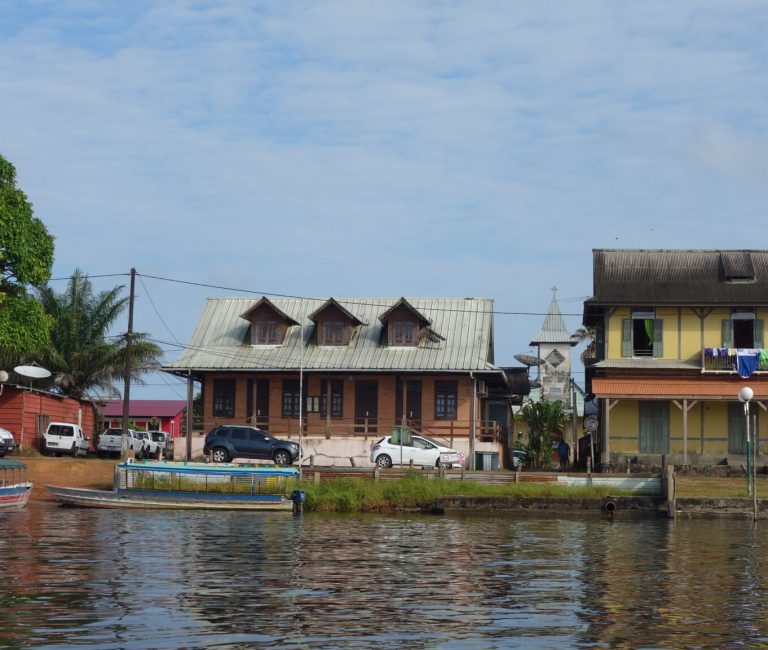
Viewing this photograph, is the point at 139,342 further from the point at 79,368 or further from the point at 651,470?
the point at 651,470

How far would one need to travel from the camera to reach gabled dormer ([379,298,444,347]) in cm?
5375

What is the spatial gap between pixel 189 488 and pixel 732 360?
23.5 m

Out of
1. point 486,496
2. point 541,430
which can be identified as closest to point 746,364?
point 541,430

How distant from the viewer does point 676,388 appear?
164 feet

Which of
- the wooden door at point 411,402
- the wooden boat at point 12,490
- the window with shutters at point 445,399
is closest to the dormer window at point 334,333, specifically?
the wooden door at point 411,402

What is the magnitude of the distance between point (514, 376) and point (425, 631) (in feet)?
140

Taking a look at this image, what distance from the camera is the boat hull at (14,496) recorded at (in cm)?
3806

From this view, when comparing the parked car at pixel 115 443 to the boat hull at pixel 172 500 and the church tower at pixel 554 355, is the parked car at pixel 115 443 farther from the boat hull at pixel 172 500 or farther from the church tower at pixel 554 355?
the church tower at pixel 554 355

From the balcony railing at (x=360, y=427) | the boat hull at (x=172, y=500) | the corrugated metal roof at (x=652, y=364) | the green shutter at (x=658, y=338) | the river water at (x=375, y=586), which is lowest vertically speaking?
the river water at (x=375, y=586)

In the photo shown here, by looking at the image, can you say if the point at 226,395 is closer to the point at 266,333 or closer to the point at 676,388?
the point at 266,333

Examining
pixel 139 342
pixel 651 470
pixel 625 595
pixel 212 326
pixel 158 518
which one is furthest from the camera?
pixel 139 342

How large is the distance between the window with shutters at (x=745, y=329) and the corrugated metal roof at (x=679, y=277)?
0.87 metres

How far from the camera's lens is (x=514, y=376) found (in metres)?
58.7

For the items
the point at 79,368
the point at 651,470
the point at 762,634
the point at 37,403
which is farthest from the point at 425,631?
the point at 79,368
